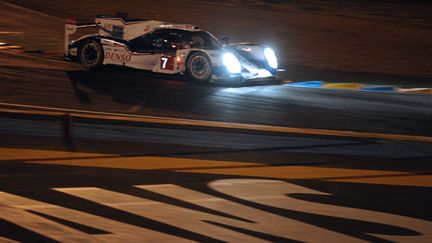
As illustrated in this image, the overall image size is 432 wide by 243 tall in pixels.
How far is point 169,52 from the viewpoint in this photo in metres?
17.4

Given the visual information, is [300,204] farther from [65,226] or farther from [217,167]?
[65,226]

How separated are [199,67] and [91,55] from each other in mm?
2569

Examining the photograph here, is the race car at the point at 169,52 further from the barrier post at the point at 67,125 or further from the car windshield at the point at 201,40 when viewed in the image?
the barrier post at the point at 67,125

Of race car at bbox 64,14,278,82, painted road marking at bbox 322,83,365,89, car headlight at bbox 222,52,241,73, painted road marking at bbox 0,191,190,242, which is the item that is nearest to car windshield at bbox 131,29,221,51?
race car at bbox 64,14,278,82

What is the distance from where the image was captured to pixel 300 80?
1902 centimetres

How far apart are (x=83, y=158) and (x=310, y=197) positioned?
2.90 m

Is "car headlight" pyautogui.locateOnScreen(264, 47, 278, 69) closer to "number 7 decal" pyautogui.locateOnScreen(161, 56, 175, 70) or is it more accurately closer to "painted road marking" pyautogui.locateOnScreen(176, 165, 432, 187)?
"number 7 decal" pyautogui.locateOnScreen(161, 56, 175, 70)

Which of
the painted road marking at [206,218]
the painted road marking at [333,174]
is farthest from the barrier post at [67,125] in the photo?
the painted road marking at [206,218]

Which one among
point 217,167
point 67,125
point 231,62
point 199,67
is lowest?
point 217,167

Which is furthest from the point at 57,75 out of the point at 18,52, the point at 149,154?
the point at 149,154

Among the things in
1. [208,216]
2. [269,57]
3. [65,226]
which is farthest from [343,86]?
[65,226]

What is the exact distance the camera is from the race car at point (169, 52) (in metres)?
17.0

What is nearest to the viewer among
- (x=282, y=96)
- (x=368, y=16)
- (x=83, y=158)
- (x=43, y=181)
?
(x=43, y=181)

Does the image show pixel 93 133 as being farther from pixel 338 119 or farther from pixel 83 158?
pixel 338 119
